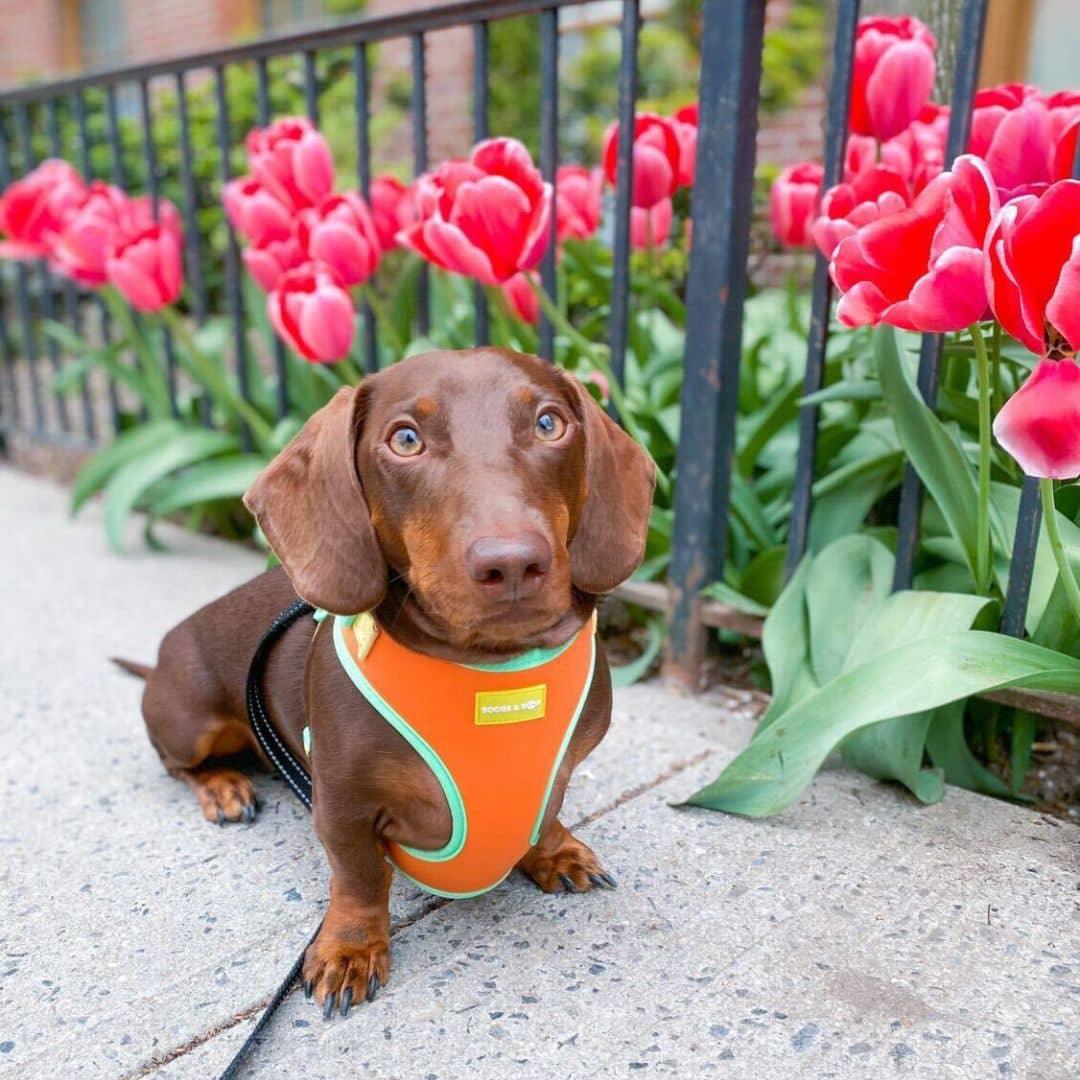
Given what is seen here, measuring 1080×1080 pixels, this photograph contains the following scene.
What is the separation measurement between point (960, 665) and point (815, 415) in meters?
0.77

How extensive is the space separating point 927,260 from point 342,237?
1.61 meters

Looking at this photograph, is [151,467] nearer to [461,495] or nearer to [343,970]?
[343,970]

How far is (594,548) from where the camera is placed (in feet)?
5.13

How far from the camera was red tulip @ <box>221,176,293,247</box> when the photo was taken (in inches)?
120

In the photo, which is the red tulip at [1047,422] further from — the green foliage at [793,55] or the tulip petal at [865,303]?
the green foliage at [793,55]

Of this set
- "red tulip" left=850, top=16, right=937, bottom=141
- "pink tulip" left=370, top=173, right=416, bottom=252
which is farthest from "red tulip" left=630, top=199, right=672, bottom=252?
"red tulip" left=850, top=16, right=937, bottom=141

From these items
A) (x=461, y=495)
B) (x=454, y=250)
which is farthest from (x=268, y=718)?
(x=454, y=250)

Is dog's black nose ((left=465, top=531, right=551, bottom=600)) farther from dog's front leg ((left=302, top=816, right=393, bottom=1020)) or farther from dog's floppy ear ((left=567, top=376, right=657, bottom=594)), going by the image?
dog's front leg ((left=302, top=816, right=393, bottom=1020))

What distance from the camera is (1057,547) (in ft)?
5.97

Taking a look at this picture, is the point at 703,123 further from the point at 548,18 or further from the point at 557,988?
the point at 557,988

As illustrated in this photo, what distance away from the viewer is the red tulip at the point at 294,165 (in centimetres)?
306

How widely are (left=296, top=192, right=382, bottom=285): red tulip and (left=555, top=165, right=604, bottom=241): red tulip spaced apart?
55 centimetres

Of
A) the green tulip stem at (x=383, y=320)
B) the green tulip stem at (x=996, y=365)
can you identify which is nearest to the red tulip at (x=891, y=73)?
the green tulip stem at (x=996, y=365)

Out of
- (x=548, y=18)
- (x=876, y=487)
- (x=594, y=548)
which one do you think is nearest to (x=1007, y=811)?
(x=876, y=487)
